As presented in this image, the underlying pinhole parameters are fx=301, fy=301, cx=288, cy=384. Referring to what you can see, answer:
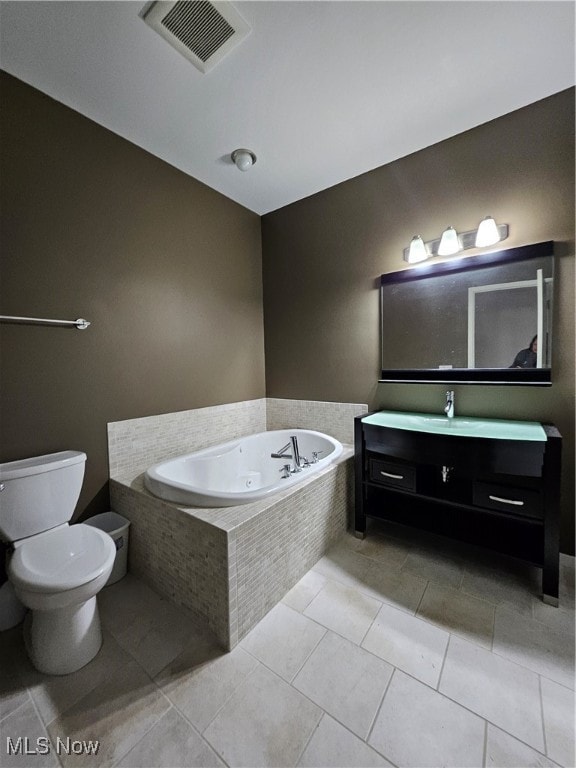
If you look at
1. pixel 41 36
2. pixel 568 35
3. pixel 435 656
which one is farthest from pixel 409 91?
pixel 435 656

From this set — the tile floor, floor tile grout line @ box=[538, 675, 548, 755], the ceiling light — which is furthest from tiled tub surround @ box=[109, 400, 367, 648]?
the ceiling light

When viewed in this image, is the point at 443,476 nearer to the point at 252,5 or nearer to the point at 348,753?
the point at 348,753

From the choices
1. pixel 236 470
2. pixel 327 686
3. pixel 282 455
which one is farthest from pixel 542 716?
pixel 236 470

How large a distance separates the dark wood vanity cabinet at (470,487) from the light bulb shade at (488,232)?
45.4 inches

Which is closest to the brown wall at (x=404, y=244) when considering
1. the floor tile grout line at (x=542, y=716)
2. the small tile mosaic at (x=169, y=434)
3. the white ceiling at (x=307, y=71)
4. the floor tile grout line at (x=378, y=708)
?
the white ceiling at (x=307, y=71)

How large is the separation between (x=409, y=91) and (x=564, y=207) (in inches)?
42.0

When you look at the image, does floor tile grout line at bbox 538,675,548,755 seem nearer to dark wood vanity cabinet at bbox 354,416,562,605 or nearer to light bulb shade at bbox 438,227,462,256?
dark wood vanity cabinet at bbox 354,416,562,605

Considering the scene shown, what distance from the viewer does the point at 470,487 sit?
175cm

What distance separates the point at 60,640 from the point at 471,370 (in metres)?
2.50

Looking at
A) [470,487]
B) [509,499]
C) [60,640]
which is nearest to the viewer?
[60,640]

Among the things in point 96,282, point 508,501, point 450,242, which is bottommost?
point 508,501

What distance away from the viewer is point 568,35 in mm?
1369

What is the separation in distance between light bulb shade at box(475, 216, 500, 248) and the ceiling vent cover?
62.0 inches

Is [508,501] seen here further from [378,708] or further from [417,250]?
[417,250]
